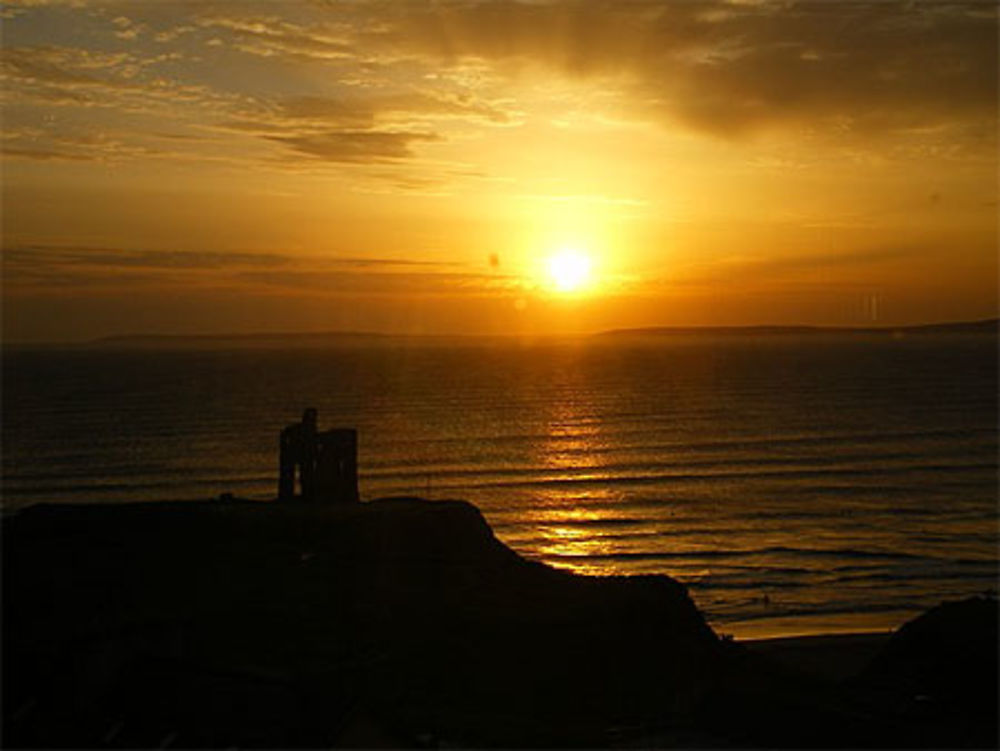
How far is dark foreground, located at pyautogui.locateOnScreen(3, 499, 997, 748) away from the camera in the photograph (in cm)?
1574

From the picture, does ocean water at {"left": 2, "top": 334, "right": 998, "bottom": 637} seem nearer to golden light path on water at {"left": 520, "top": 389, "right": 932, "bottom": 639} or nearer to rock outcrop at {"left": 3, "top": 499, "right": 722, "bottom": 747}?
golden light path on water at {"left": 520, "top": 389, "right": 932, "bottom": 639}

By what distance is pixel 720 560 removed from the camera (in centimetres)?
4097

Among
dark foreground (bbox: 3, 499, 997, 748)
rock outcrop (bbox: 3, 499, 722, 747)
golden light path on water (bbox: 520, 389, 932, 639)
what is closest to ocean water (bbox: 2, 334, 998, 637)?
golden light path on water (bbox: 520, 389, 932, 639)

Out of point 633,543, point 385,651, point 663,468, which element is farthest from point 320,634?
point 663,468

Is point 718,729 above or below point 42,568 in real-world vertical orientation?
below

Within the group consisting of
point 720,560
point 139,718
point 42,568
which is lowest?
point 720,560

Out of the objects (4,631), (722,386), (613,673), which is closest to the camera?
(4,631)

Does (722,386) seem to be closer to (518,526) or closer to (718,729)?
(518,526)

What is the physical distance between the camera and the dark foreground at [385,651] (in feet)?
51.6

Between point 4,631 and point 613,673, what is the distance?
444 inches

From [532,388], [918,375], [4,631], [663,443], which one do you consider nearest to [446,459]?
A: [663,443]

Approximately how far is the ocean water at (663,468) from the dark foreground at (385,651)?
10890 mm

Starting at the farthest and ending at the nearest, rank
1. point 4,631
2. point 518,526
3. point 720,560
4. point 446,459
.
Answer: point 446,459
point 518,526
point 720,560
point 4,631

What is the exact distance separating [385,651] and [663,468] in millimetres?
46989
